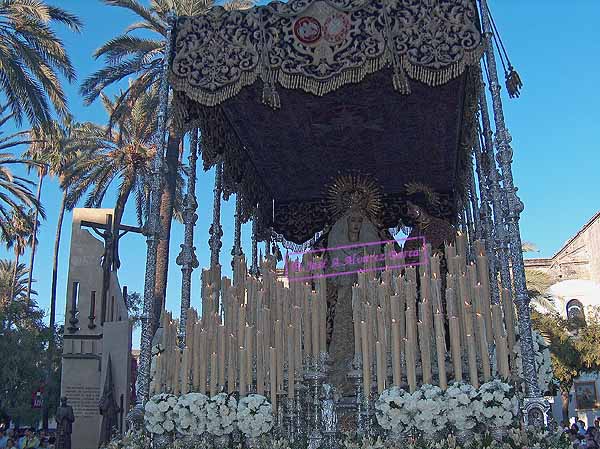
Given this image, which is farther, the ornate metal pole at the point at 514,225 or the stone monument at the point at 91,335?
the stone monument at the point at 91,335

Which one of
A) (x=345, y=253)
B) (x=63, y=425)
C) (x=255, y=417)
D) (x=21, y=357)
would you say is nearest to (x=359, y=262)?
(x=345, y=253)

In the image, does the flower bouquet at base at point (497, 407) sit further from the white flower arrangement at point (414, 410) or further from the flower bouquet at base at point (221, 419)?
the flower bouquet at base at point (221, 419)

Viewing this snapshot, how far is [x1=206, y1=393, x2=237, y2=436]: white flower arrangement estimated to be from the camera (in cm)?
646

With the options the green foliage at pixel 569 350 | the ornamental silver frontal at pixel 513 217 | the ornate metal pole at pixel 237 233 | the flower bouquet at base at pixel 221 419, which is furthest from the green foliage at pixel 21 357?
the ornamental silver frontal at pixel 513 217

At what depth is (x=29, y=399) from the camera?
26.5m

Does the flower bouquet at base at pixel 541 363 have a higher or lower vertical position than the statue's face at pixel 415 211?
lower

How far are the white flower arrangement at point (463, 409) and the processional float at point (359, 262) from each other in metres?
0.29

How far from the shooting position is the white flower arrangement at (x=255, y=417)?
250 inches

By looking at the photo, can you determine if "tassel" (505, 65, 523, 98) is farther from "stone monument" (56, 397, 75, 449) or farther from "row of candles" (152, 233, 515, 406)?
"stone monument" (56, 397, 75, 449)

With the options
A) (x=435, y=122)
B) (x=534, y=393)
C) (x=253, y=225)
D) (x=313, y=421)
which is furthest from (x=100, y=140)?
(x=534, y=393)

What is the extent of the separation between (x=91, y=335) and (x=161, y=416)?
42.5ft

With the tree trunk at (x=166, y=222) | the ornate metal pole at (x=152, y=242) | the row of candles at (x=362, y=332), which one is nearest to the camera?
the row of candles at (x=362, y=332)

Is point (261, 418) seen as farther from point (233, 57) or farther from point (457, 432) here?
point (233, 57)

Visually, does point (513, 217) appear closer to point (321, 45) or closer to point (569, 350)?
point (321, 45)
